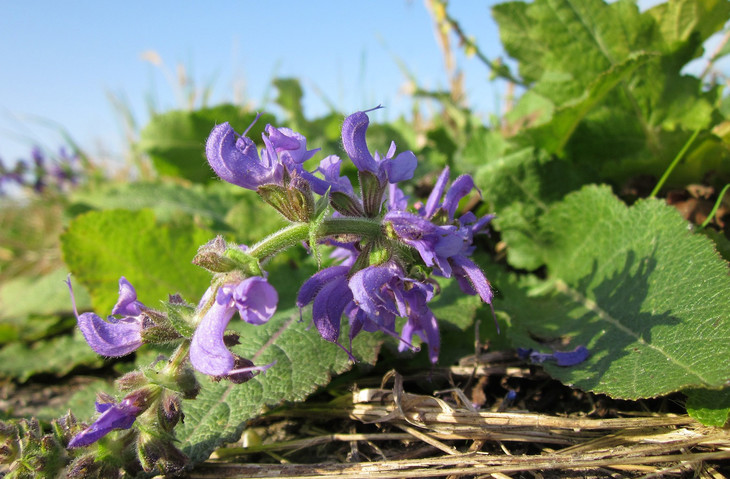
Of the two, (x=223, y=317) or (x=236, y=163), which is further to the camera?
(x=236, y=163)

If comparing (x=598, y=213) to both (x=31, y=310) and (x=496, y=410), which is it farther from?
(x=31, y=310)

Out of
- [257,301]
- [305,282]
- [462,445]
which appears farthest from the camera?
[462,445]

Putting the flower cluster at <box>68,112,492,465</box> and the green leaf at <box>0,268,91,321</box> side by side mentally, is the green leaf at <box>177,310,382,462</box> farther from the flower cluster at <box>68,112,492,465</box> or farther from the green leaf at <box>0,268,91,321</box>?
the green leaf at <box>0,268,91,321</box>

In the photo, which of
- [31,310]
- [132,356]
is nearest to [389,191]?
[132,356]

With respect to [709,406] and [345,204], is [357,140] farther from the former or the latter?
[709,406]

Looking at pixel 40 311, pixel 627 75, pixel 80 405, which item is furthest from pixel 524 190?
pixel 40 311

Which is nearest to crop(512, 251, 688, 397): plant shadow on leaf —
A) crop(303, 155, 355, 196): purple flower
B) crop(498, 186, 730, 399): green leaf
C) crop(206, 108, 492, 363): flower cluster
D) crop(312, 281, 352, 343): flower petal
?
crop(498, 186, 730, 399): green leaf
